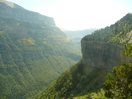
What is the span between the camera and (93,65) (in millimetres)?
146875

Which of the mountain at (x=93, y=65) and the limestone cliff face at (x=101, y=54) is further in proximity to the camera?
the mountain at (x=93, y=65)

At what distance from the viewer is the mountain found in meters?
123

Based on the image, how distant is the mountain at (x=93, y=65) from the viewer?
123 m

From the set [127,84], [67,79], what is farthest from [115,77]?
[67,79]

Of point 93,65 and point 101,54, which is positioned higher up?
point 101,54

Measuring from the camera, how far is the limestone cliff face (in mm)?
118250

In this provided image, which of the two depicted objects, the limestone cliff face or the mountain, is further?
the mountain

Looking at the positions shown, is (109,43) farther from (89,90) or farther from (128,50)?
(128,50)

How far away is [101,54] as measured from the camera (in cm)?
13825

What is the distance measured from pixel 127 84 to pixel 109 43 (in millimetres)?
86813

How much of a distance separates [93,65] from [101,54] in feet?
42.0

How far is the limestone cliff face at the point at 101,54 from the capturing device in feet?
388

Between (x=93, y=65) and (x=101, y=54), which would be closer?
(x=101, y=54)

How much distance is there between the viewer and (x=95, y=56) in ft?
481
